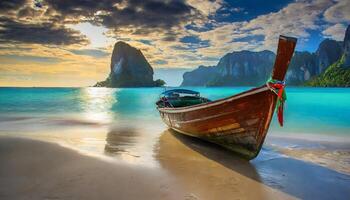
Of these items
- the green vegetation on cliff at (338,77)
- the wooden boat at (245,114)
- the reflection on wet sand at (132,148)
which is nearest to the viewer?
the wooden boat at (245,114)

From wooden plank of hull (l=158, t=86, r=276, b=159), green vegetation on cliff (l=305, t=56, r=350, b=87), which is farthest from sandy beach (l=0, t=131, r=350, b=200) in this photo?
green vegetation on cliff (l=305, t=56, r=350, b=87)

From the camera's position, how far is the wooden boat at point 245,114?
6.26 meters

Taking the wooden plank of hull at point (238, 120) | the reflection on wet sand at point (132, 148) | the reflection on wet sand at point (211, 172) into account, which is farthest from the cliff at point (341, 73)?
the reflection on wet sand at point (211, 172)

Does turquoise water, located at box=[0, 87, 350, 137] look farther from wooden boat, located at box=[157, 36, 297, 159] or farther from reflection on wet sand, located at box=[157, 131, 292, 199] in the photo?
reflection on wet sand, located at box=[157, 131, 292, 199]

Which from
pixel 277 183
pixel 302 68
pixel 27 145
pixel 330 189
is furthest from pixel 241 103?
pixel 302 68

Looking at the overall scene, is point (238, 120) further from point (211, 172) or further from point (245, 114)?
point (211, 172)

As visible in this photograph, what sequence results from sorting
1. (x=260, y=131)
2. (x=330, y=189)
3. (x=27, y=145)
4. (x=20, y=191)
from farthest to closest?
(x=27, y=145), (x=260, y=131), (x=330, y=189), (x=20, y=191)

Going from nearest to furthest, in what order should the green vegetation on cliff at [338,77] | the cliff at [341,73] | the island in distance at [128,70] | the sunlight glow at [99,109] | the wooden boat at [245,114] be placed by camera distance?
1. the wooden boat at [245,114]
2. the sunlight glow at [99,109]
3. the green vegetation on cliff at [338,77]
4. the cliff at [341,73]
5. the island in distance at [128,70]

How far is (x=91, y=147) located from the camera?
9242 millimetres

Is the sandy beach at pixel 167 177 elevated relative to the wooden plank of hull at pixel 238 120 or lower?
lower

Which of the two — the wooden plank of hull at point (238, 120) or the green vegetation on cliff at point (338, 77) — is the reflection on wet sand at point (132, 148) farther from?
the green vegetation on cliff at point (338, 77)

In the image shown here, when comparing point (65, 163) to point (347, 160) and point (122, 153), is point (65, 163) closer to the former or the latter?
point (122, 153)

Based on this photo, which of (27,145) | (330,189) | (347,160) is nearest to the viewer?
(330,189)

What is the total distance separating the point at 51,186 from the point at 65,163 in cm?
174
